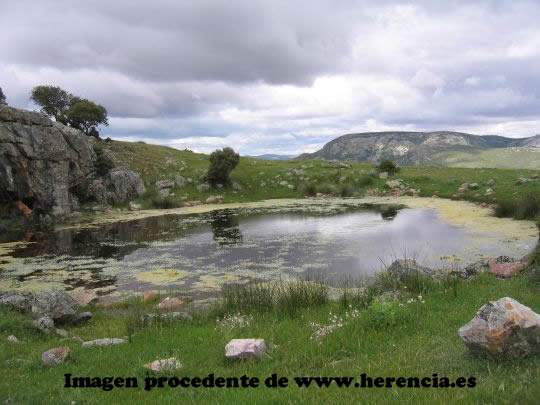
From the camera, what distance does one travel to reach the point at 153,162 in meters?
63.6

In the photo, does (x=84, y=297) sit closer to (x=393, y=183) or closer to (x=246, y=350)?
(x=246, y=350)

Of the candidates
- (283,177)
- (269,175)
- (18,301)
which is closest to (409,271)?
(18,301)

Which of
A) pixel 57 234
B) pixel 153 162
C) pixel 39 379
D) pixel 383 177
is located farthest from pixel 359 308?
pixel 153 162

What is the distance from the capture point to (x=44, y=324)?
12.7 meters

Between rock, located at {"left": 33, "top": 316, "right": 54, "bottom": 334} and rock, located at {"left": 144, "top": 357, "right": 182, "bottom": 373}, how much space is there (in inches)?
227

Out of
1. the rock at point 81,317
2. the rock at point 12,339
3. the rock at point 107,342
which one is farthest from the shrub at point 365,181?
the rock at point 12,339

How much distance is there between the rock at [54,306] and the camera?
14000mm

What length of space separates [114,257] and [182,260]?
15.1 feet

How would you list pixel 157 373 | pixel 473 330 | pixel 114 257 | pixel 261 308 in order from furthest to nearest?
pixel 114 257
pixel 261 308
pixel 157 373
pixel 473 330

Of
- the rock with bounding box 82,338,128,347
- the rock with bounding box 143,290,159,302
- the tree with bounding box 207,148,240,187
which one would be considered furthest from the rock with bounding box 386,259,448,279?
the tree with bounding box 207,148,240,187

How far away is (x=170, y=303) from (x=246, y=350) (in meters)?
7.60

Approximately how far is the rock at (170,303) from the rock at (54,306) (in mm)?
2909

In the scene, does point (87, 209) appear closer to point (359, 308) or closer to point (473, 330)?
point (359, 308)

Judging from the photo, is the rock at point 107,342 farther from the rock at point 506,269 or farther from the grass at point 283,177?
the grass at point 283,177
